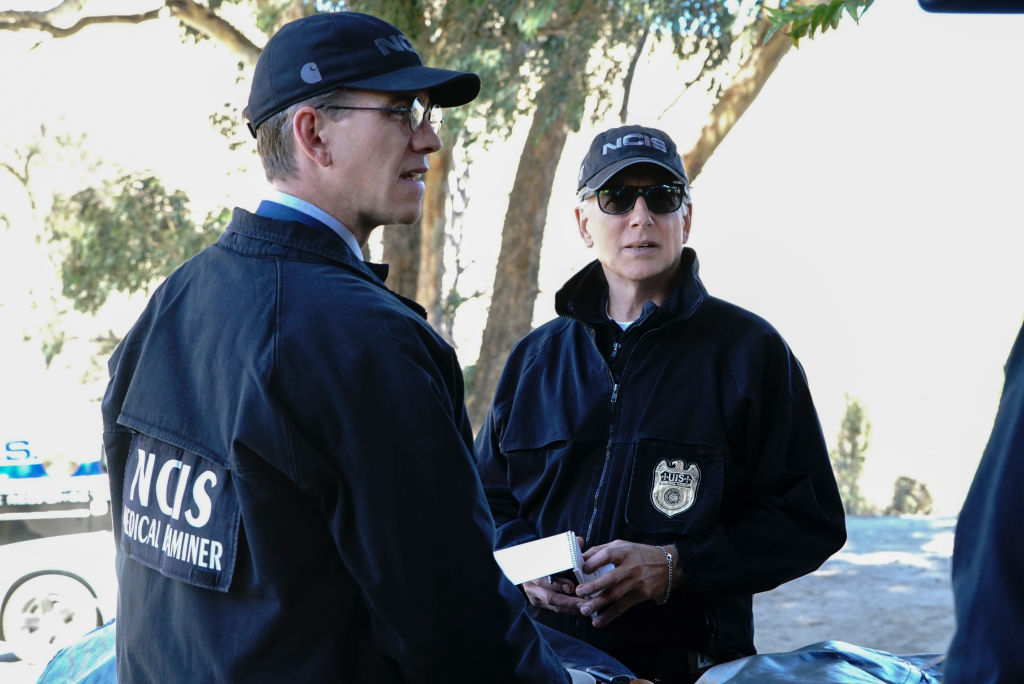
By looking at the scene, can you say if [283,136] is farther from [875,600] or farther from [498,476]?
[875,600]

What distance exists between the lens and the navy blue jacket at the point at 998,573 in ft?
3.23

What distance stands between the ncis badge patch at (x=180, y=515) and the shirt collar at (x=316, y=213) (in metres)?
0.42

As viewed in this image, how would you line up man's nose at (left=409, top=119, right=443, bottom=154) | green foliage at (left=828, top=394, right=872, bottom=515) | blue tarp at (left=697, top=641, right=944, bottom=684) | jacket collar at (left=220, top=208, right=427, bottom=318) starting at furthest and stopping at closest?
green foliage at (left=828, top=394, right=872, bottom=515), blue tarp at (left=697, top=641, right=944, bottom=684), man's nose at (left=409, top=119, right=443, bottom=154), jacket collar at (left=220, top=208, right=427, bottom=318)

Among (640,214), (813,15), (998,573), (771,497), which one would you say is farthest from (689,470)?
(998,573)

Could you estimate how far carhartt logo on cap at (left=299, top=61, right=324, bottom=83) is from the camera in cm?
183

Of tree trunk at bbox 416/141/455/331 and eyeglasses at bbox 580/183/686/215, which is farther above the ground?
A: tree trunk at bbox 416/141/455/331

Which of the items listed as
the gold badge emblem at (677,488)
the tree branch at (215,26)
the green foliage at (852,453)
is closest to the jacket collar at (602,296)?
the gold badge emblem at (677,488)

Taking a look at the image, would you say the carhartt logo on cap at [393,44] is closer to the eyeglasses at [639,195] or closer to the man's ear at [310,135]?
the man's ear at [310,135]

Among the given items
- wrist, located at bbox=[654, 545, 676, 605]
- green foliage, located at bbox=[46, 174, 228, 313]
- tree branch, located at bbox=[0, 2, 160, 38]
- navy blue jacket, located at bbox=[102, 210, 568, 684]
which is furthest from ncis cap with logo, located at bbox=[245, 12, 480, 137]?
green foliage, located at bbox=[46, 174, 228, 313]

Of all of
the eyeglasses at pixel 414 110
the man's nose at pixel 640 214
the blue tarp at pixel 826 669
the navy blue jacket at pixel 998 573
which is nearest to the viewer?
the navy blue jacket at pixel 998 573

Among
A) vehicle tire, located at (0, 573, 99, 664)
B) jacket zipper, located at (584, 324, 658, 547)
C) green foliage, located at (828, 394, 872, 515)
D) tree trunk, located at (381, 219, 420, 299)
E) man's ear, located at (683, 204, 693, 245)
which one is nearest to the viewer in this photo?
jacket zipper, located at (584, 324, 658, 547)

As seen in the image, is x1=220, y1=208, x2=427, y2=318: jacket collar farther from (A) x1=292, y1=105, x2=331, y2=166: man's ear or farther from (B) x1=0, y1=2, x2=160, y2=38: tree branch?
(B) x1=0, y1=2, x2=160, y2=38: tree branch

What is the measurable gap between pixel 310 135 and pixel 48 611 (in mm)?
5700

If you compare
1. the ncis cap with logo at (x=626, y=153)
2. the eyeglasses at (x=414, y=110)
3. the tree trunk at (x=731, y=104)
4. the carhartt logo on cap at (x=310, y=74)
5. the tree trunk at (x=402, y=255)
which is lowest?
the eyeglasses at (x=414, y=110)
